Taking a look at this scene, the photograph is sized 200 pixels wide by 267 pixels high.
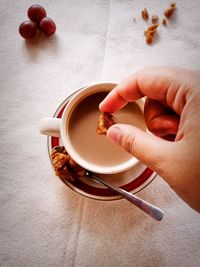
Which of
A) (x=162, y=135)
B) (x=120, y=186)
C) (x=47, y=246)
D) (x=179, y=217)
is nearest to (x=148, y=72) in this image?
(x=162, y=135)

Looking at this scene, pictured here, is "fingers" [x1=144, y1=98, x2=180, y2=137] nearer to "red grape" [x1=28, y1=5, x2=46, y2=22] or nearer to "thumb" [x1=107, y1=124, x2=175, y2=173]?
"thumb" [x1=107, y1=124, x2=175, y2=173]

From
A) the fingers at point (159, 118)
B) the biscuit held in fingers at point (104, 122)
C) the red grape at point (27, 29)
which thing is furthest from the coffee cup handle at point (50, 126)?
the red grape at point (27, 29)

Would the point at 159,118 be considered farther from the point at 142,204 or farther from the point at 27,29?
the point at 27,29

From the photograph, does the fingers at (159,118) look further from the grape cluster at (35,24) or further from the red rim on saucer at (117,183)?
the grape cluster at (35,24)

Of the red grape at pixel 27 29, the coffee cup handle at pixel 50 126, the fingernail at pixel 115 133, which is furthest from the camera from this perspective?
the red grape at pixel 27 29

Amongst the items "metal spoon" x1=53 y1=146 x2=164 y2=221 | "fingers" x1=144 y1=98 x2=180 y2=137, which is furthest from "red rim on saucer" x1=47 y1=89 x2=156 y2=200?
"fingers" x1=144 y1=98 x2=180 y2=137

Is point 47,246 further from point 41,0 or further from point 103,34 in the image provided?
point 41,0

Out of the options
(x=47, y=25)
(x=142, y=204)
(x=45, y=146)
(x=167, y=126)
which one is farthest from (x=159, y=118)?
(x=47, y=25)
